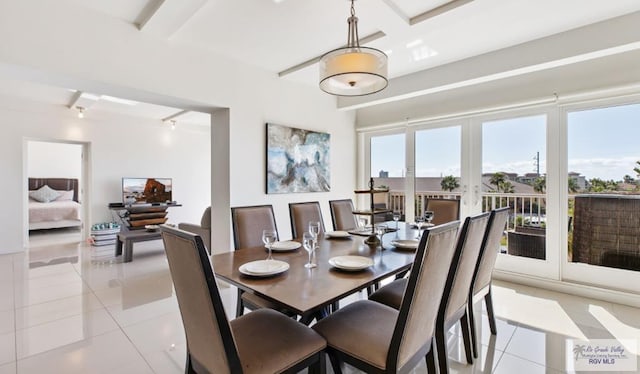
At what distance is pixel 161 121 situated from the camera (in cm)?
659

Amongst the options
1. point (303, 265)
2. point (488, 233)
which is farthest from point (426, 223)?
point (303, 265)

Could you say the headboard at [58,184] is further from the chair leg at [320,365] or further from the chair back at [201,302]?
the chair leg at [320,365]

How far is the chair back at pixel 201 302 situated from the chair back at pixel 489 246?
1755mm

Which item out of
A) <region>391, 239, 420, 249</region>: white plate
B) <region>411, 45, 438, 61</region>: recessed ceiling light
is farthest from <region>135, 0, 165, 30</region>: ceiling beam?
<region>391, 239, 420, 249</region>: white plate

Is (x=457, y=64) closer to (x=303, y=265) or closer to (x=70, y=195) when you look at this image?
(x=303, y=265)

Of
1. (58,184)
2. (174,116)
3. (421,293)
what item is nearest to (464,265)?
(421,293)

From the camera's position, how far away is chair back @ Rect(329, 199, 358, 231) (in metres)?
3.20

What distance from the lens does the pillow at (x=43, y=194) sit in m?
7.04

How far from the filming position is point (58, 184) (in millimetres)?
7570

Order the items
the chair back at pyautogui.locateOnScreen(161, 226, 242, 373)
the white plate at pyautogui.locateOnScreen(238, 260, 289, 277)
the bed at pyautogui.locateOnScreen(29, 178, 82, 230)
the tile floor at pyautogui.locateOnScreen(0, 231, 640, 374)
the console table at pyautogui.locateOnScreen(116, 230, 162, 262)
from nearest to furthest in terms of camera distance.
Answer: the chair back at pyautogui.locateOnScreen(161, 226, 242, 373), the white plate at pyautogui.locateOnScreen(238, 260, 289, 277), the tile floor at pyautogui.locateOnScreen(0, 231, 640, 374), the console table at pyautogui.locateOnScreen(116, 230, 162, 262), the bed at pyautogui.locateOnScreen(29, 178, 82, 230)

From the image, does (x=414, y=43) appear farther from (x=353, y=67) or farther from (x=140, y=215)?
(x=140, y=215)

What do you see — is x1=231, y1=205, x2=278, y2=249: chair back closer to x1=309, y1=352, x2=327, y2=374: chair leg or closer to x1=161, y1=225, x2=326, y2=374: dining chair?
x1=161, y1=225, x2=326, y2=374: dining chair

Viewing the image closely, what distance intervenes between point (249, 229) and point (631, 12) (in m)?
3.72

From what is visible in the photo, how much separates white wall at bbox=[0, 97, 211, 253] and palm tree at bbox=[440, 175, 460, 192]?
18.5 ft
